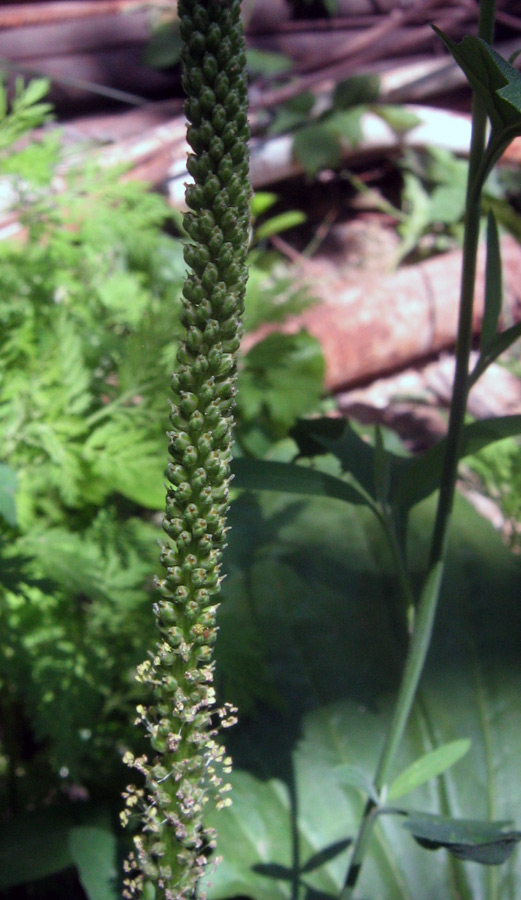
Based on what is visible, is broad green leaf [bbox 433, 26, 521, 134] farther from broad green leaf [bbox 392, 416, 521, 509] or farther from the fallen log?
the fallen log

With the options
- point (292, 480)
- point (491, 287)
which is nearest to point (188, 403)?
point (292, 480)

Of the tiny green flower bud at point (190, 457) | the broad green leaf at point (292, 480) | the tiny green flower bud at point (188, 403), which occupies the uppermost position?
the tiny green flower bud at point (188, 403)

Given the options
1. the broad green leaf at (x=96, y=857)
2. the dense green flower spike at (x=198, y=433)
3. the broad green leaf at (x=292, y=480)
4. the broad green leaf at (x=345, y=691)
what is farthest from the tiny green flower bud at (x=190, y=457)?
the broad green leaf at (x=96, y=857)

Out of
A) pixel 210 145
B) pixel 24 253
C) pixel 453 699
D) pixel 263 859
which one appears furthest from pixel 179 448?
pixel 24 253

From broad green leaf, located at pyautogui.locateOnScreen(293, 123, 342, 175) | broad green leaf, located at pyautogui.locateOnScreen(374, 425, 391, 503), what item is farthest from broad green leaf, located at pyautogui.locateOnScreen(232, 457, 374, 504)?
broad green leaf, located at pyautogui.locateOnScreen(293, 123, 342, 175)

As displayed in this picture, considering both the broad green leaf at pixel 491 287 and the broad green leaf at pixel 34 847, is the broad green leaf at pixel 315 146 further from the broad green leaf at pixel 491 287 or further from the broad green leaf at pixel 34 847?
the broad green leaf at pixel 34 847

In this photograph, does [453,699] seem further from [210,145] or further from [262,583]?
[210,145]
